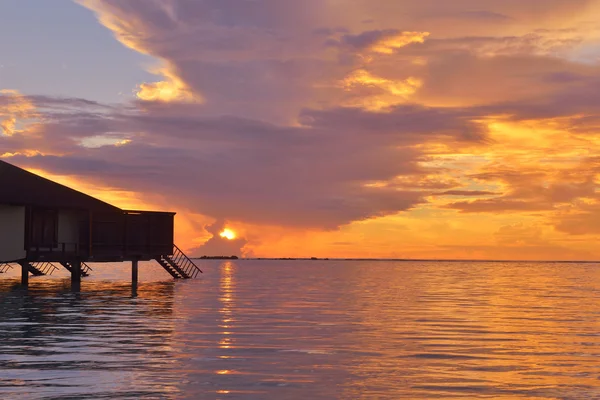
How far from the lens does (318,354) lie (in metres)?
20.8

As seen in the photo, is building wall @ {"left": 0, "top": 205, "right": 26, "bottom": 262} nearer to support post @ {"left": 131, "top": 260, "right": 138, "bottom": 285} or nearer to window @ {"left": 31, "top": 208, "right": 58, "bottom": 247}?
window @ {"left": 31, "top": 208, "right": 58, "bottom": 247}

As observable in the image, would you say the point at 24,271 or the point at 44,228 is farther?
the point at 24,271

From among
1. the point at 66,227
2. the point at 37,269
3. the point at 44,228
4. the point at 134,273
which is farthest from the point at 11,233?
the point at 37,269

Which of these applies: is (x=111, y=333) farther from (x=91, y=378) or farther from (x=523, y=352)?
(x=523, y=352)

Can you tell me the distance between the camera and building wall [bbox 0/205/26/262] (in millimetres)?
48656

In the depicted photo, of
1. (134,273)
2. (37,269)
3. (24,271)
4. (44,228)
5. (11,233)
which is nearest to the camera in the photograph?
(11,233)

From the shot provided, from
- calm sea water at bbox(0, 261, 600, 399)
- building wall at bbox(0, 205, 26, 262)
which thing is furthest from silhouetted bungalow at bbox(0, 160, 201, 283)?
calm sea water at bbox(0, 261, 600, 399)

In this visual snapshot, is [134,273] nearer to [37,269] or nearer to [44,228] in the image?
[44,228]

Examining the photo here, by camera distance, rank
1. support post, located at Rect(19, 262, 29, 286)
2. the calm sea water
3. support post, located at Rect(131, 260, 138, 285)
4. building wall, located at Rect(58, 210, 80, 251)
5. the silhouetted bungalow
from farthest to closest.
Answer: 1. support post, located at Rect(131, 260, 138, 285)
2. support post, located at Rect(19, 262, 29, 286)
3. building wall, located at Rect(58, 210, 80, 251)
4. the silhouetted bungalow
5. the calm sea water

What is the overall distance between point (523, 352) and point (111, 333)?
42.5ft

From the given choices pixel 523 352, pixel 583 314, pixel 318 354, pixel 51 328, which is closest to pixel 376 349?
pixel 318 354

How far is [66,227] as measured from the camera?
5350 cm

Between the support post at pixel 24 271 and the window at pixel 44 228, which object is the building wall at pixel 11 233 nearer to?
the window at pixel 44 228

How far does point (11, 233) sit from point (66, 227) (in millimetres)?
4807
